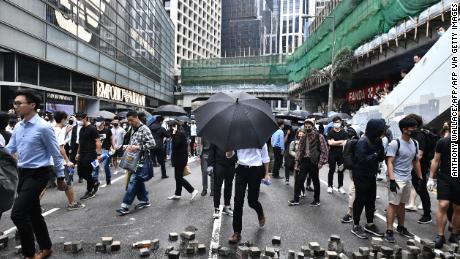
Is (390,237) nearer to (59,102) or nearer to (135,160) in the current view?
(135,160)

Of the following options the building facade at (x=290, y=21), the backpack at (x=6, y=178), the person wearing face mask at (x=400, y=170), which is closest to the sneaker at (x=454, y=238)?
the person wearing face mask at (x=400, y=170)

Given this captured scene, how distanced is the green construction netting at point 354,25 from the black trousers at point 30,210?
15861 millimetres

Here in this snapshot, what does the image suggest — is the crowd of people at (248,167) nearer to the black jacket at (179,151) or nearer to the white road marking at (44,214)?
the black jacket at (179,151)

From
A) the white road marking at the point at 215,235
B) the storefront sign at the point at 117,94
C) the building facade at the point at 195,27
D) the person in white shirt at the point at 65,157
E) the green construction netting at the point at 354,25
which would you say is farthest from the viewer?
the building facade at the point at 195,27

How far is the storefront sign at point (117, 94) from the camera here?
30789 millimetres

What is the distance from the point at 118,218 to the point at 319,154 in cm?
383

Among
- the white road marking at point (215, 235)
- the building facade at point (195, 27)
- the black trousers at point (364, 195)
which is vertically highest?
the building facade at point (195, 27)

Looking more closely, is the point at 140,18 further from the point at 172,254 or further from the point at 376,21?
the point at 172,254

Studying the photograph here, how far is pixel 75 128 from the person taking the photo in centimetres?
959

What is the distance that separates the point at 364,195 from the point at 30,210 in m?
4.38

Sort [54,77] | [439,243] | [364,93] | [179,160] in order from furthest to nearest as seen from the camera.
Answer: [364,93] → [54,77] → [179,160] → [439,243]

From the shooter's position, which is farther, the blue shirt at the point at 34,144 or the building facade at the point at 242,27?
the building facade at the point at 242,27

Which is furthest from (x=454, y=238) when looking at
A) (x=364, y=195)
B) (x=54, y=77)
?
(x=54, y=77)

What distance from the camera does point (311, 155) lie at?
754cm
